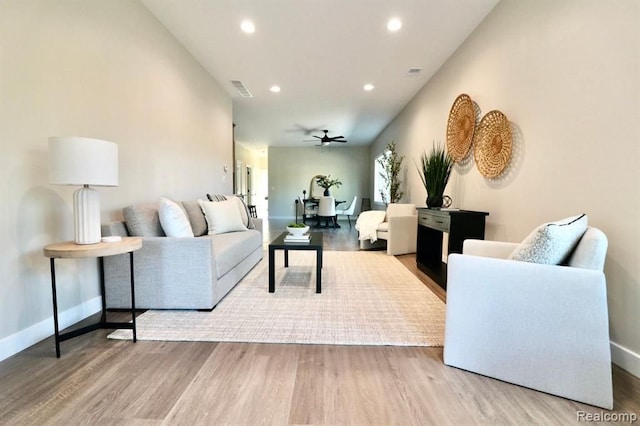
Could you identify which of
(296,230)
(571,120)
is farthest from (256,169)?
(571,120)

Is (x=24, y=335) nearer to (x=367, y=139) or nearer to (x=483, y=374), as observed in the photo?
(x=483, y=374)

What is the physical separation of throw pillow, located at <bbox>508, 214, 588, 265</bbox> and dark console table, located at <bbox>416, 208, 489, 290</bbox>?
122cm

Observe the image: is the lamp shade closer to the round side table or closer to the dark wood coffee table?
the round side table

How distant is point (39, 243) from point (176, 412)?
1495 millimetres

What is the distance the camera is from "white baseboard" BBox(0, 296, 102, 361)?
1.61 metres

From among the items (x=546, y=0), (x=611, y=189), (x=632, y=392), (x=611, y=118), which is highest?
(x=546, y=0)

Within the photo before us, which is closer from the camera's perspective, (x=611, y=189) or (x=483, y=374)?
(x=483, y=374)

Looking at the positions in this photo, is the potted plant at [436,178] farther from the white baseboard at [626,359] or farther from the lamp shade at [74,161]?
the lamp shade at [74,161]

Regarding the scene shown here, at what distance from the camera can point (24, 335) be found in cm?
170

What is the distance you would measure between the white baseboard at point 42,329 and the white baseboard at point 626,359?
3432 millimetres

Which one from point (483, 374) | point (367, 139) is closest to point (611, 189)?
point (483, 374)

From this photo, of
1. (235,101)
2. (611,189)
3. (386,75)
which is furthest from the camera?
(235,101)

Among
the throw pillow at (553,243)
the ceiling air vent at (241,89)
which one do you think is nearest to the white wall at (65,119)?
the ceiling air vent at (241,89)

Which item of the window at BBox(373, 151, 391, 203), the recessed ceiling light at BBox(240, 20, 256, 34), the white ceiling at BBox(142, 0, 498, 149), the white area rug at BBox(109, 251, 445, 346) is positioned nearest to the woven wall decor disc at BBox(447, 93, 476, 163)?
the white ceiling at BBox(142, 0, 498, 149)
